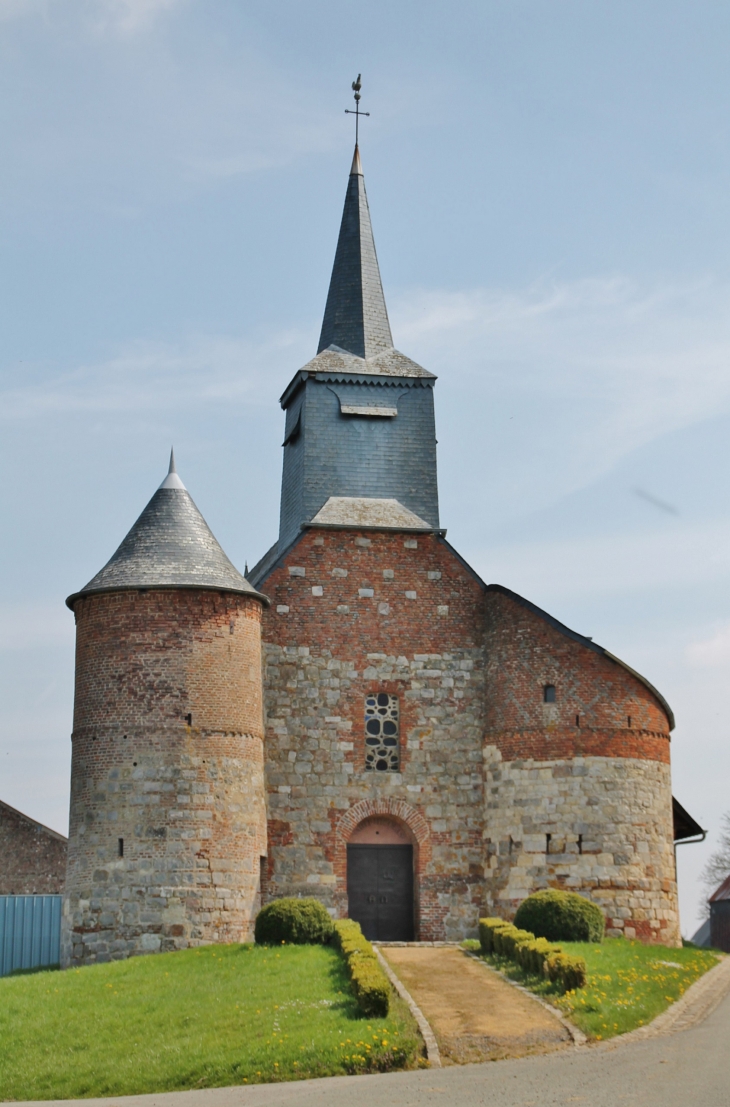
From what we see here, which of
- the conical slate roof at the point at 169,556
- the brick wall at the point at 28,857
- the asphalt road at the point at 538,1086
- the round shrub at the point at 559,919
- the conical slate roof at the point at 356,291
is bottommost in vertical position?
the asphalt road at the point at 538,1086

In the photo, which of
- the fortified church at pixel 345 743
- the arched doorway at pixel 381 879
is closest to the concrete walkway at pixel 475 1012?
the fortified church at pixel 345 743

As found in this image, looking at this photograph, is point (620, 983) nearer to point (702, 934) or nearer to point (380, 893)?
point (380, 893)

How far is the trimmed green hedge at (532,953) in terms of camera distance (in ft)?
67.7

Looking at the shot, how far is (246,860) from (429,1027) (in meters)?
10.3

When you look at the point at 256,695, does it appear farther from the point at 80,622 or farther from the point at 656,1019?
the point at 656,1019

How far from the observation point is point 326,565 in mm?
32062

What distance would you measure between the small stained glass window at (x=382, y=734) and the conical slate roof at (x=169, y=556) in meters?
3.80

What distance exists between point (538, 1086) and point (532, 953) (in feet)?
21.3

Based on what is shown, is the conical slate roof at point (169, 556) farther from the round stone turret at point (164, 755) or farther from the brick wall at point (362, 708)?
the brick wall at point (362, 708)

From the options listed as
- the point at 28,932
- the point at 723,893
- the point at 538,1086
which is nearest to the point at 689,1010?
the point at 538,1086

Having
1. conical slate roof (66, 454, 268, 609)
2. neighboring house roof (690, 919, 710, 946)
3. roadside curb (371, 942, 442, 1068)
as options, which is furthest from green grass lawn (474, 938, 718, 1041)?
neighboring house roof (690, 919, 710, 946)

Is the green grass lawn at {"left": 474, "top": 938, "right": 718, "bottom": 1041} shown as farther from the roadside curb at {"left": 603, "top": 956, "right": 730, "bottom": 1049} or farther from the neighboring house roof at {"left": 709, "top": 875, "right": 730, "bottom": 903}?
the neighboring house roof at {"left": 709, "top": 875, "right": 730, "bottom": 903}

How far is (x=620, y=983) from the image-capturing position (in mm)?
21656

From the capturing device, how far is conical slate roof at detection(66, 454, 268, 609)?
95.4ft
